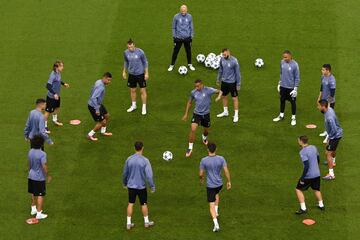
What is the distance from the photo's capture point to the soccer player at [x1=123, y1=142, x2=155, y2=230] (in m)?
22.5

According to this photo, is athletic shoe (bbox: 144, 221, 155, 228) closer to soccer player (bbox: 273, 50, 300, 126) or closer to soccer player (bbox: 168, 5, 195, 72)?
soccer player (bbox: 273, 50, 300, 126)

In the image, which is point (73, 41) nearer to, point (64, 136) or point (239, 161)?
point (64, 136)

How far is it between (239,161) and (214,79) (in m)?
5.67

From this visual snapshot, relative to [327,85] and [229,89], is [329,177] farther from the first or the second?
[229,89]

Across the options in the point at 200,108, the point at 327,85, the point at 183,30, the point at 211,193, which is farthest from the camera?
the point at 183,30

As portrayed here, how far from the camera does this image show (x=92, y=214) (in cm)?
2416

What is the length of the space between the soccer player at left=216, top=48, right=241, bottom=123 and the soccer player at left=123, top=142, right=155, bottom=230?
21.9 feet

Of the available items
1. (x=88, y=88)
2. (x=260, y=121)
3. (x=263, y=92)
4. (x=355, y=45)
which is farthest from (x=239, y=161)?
(x=355, y=45)

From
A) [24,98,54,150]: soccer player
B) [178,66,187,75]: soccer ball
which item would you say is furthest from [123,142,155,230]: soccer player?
[178,66,187,75]: soccer ball

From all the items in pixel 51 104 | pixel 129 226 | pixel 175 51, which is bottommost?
pixel 129 226

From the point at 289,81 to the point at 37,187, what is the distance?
9.78m

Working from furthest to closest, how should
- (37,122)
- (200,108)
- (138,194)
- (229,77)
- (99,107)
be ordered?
(229,77)
(99,107)
(200,108)
(37,122)
(138,194)

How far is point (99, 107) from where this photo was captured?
2736cm

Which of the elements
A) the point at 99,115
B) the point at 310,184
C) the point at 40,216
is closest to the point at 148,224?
the point at 40,216
